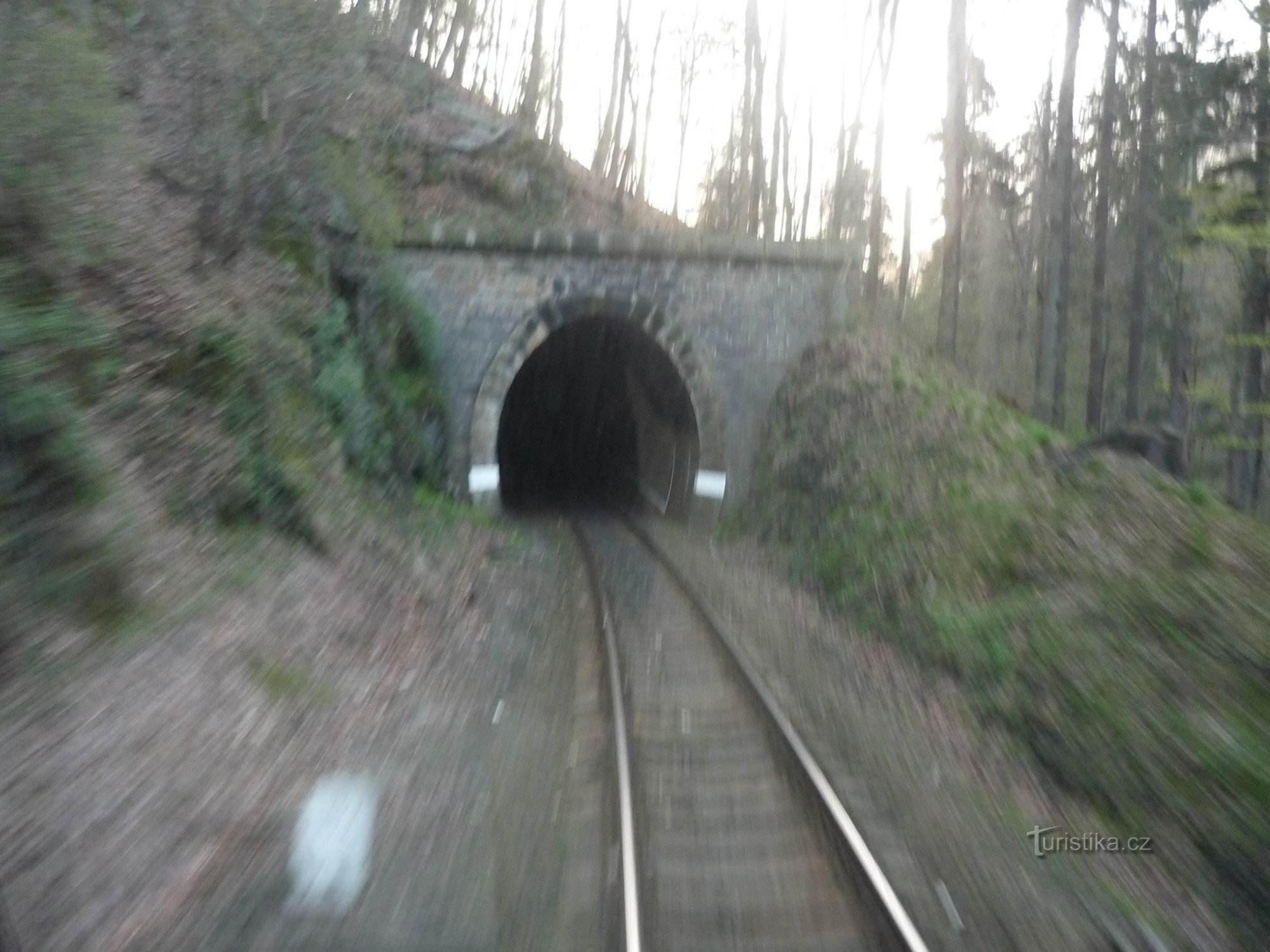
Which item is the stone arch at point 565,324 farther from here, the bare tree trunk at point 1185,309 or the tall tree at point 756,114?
the tall tree at point 756,114

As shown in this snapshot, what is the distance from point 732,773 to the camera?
716cm

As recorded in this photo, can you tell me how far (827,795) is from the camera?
647 centimetres

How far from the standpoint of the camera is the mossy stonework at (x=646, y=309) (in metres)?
19.1

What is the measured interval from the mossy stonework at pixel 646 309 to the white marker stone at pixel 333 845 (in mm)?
12723

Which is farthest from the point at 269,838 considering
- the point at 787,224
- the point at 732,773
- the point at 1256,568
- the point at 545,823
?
the point at 787,224

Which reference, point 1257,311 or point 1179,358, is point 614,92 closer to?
point 1179,358

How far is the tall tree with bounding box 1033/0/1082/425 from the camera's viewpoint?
22375 mm

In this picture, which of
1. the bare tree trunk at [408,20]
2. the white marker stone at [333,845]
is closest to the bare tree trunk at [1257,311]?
the white marker stone at [333,845]

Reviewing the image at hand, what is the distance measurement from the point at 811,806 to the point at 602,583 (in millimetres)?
7680

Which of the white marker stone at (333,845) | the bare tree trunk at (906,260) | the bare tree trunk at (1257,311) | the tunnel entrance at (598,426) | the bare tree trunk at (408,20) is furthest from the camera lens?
the bare tree trunk at (408,20)

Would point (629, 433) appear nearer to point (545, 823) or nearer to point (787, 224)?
point (787, 224)

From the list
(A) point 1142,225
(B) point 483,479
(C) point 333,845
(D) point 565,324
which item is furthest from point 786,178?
(C) point 333,845

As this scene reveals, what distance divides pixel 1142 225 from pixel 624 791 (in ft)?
72.7

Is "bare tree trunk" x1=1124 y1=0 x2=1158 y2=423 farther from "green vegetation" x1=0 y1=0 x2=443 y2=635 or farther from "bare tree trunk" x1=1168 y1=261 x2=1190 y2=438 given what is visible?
"green vegetation" x1=0 y1=0 x2=443 y2=635
